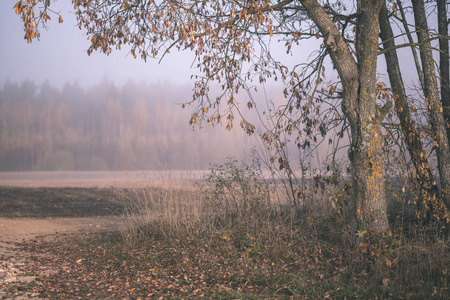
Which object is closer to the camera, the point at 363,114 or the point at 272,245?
the point at 363,114

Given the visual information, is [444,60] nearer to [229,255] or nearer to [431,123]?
[431,123]

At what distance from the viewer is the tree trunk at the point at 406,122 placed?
23.6 ft

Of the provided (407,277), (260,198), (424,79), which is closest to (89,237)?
(260,198)

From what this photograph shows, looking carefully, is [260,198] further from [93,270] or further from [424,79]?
[424,79]

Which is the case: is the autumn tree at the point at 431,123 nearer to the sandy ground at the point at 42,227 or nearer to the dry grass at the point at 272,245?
the dry grass at the point at 272,245

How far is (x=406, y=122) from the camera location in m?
7.45

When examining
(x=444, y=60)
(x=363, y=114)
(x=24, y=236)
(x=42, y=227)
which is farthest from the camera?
(x=42, y=227)

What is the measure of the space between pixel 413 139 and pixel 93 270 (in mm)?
6114

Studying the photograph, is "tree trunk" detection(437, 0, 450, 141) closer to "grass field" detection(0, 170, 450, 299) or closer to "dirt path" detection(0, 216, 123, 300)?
"grass field" detection(0, 170, 450, 299)

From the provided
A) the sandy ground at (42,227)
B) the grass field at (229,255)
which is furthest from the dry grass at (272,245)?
the sandy ground at (42,227)

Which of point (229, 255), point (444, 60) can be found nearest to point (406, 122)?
Answer: point (444, 60)

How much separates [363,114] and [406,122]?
1834 mm

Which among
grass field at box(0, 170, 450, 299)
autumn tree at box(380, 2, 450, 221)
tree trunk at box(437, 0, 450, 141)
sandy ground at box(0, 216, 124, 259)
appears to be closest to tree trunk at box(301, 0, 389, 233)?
grass field at box(0, 170, 450, 299)

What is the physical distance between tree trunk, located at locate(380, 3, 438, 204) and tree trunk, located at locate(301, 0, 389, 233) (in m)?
0.55
